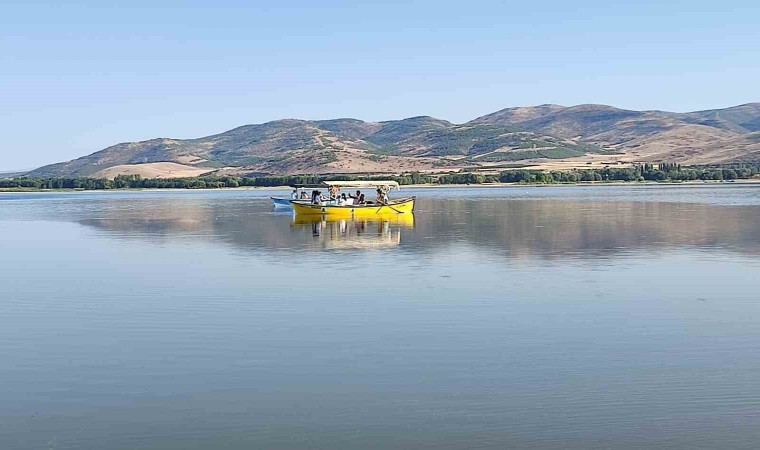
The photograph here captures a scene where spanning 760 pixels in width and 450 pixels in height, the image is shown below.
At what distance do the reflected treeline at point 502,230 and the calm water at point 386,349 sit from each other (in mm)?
1059

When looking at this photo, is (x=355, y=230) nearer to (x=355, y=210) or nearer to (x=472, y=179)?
(x=355, y=210)

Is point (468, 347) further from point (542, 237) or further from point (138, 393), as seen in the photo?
point (542, 237)

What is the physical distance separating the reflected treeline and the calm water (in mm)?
1059

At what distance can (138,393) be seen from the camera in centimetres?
1248

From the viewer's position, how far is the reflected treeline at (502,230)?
105ft

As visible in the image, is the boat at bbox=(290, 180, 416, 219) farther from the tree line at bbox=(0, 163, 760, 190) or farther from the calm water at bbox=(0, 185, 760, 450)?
the tree line at bbox=(0, 163, 760, 190)

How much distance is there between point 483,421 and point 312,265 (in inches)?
652

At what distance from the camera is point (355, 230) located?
43.3 metres

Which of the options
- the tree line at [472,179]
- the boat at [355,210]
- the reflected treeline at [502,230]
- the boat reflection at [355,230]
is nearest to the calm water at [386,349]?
the reflected treeline at [502,230]

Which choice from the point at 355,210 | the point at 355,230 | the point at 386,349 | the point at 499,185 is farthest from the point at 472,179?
the point at 386,349

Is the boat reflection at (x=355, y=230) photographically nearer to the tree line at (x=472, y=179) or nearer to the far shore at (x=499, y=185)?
the far shore at (x=499, y=185)

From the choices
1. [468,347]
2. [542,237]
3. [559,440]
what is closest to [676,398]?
[559,440]

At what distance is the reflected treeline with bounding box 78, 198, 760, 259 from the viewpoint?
105 ft

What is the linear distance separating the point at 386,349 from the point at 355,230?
2847cm
